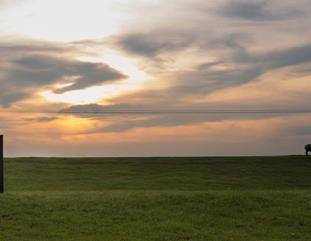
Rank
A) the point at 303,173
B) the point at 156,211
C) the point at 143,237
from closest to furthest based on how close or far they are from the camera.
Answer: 1. the point at 143,237
2. the point at 156,211
3. the point at 303,173

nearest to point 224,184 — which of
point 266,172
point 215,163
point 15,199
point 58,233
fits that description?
point 266,172

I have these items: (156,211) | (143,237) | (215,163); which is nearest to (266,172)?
(215,163)

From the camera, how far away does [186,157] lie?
4597 cm

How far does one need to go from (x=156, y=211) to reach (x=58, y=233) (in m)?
3.83

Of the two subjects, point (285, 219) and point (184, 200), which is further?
point (184, 200)

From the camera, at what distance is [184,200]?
1948 cm

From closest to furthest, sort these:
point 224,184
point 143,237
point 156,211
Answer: point 143,237 < point 156,211 < point 224,184

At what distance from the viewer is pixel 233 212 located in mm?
18344

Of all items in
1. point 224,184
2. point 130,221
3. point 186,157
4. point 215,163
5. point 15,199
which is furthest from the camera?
point 186,157

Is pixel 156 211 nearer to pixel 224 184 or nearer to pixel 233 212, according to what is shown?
pixel 233 212

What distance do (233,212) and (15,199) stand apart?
825cm

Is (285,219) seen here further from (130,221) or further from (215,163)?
(215,163)

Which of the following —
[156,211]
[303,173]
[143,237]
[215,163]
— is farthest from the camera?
[215,163]

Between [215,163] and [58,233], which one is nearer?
[58,233]
